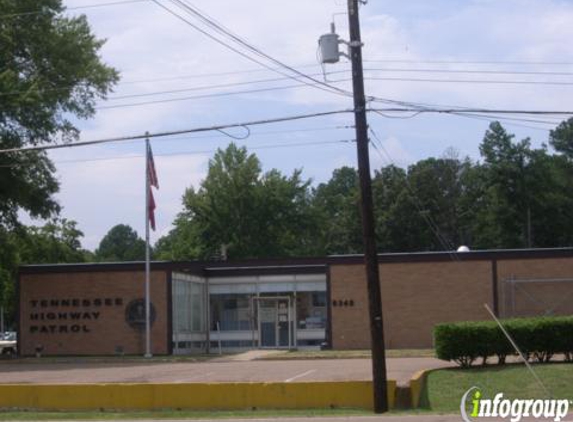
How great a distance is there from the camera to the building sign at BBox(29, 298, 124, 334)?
44.1 meters

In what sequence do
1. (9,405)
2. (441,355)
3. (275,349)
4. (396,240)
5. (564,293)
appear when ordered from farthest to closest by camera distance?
(396,240) → (275,349) → (564,293) → (441,355) → (9,405)

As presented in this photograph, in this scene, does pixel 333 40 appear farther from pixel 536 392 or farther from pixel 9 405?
pixel 9 405

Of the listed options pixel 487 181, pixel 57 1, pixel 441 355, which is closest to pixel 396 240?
pixel 487 181

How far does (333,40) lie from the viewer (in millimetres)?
21250

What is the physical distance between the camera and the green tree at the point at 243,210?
76000 millimetres

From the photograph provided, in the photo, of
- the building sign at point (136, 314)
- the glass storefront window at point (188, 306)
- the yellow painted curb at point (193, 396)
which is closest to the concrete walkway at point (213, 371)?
the yellow painted curb at point (193, 396)

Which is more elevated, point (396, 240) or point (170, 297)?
point (396, 240)

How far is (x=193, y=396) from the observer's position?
71.9ft

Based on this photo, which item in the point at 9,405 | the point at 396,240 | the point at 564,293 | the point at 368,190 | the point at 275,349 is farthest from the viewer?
the point at 396,240

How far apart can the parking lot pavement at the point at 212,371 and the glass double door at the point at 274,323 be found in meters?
9.88

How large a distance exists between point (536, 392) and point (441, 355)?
4.75 m

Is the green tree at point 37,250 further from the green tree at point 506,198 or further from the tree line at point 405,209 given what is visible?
the green tree at point 506,198

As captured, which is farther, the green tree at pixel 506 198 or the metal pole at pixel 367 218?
the green tree at pixel 506 198

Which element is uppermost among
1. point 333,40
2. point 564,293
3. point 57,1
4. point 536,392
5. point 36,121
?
point 57,1
